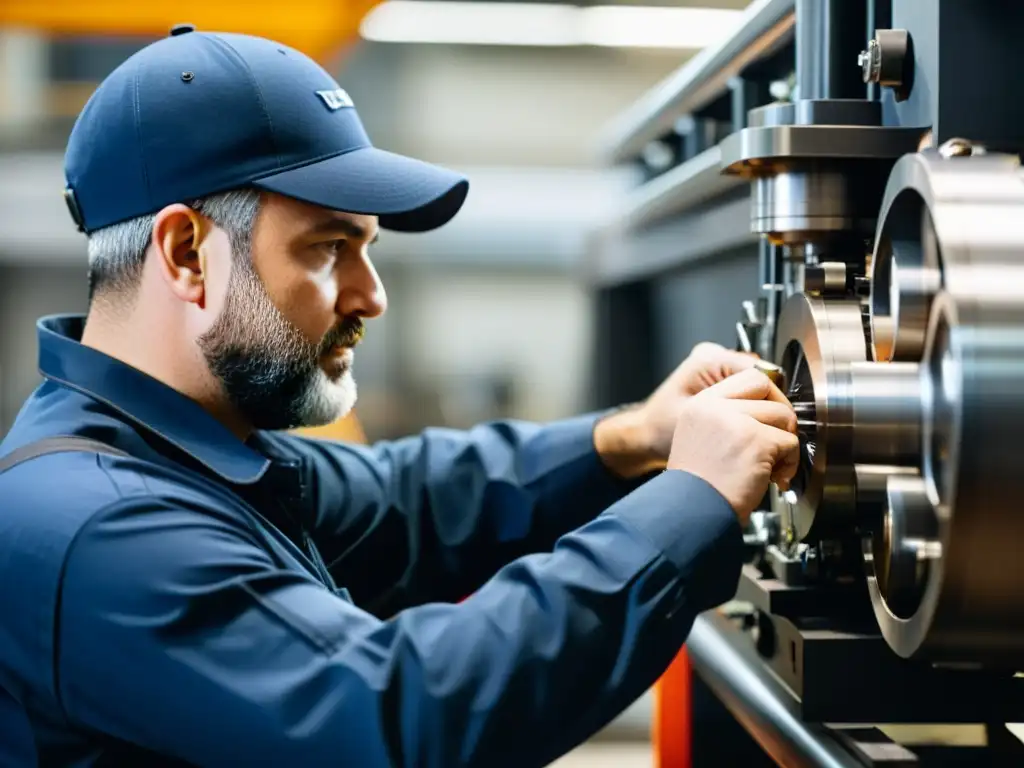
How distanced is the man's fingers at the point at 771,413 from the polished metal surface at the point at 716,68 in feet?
1.24

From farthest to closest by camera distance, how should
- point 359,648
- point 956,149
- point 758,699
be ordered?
point 758,699 < point 359,648 < point 956,149

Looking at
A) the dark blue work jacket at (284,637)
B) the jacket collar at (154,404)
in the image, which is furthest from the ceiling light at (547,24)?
the dark blue work jacket at (284,637)

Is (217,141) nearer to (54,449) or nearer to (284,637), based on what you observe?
(54,449)

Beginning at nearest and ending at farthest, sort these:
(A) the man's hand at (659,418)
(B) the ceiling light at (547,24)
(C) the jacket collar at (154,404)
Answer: (C) the jacket collar at (154,404)
(A) the man's hand at (659,418)
(B) the ceiling light at (547,24)

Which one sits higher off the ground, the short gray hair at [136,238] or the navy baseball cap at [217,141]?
the navy baseball cap at [217,141]

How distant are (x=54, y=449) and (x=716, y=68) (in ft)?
2.50

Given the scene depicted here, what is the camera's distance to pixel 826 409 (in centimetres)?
77

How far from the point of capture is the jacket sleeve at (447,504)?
127cm

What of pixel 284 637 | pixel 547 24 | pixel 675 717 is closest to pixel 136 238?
pixel 284 637

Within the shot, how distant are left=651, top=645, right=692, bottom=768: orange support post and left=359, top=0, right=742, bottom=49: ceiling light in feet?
13.1

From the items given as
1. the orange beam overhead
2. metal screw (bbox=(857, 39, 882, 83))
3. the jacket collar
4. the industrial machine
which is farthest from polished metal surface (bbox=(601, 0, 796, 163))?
the orange beam overhead

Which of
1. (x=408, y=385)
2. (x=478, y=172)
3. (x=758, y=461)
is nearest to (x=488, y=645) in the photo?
(x=758, y=461)

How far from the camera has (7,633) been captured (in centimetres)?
83

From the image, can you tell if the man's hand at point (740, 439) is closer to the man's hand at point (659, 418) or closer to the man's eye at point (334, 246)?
the man's hand at point (659, 418)
